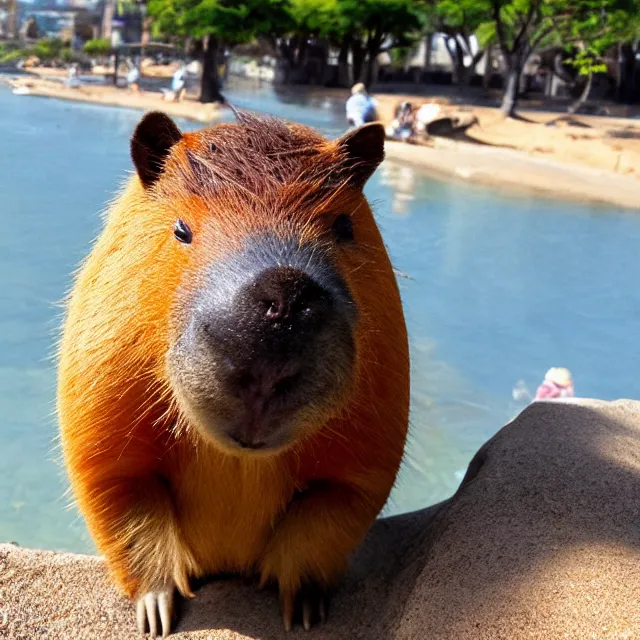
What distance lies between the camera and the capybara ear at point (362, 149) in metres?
2.04

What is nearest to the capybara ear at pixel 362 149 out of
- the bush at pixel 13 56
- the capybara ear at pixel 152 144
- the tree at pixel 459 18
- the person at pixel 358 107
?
the capybara ear at pixel 152 144

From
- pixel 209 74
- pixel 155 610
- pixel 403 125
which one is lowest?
pixel 403 125

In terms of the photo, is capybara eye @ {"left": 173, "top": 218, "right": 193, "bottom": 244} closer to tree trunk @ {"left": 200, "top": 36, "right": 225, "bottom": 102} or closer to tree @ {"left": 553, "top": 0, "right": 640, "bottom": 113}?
tree @ {"left": 553, "top": 0, "right": 640, "bottom": 113}

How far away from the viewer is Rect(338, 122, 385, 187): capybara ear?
2.04m

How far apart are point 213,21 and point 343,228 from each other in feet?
88.8

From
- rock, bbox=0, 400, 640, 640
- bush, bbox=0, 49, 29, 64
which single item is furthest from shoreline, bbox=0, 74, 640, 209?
bush, bbox=0, 49, 29, 64

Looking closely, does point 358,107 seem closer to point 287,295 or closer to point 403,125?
point 403,125

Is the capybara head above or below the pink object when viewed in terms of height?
above

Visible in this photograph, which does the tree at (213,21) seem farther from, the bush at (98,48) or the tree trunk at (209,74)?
the bush at (98,48)

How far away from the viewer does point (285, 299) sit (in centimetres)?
146

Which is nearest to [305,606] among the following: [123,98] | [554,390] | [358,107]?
[554,390]

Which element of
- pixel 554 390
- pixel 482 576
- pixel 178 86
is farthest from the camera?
pixel 178 86

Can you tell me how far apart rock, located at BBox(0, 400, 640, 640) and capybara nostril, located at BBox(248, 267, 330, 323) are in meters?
0.91

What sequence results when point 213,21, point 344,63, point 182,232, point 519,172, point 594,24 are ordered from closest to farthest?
point 182,232 < point 519,172 < point 594,24 < point 213,21 < point 344,63
